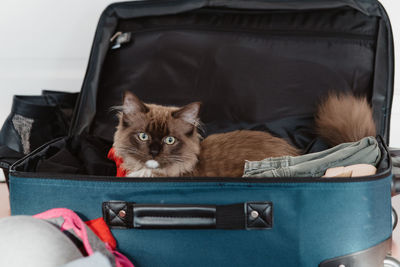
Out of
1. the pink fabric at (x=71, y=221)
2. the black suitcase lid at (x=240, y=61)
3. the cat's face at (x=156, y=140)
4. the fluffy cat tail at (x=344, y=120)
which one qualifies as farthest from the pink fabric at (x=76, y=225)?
the fluffy cat tail at (x=344, y=120)

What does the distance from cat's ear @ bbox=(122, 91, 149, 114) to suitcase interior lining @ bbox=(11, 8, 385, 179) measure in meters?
0.17

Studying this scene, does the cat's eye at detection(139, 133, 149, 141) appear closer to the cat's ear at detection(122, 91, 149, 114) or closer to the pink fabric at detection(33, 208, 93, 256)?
the cat's ear at detection(122, 91, 149, 114)

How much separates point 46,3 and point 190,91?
642 millimetres

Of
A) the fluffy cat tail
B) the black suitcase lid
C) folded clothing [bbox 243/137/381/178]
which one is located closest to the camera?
folded clothing [bbox 243/137/381/178]

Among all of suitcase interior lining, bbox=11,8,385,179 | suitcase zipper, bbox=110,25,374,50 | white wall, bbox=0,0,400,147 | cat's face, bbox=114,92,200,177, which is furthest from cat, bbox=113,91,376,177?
white wall, bbox=0,0,400,147

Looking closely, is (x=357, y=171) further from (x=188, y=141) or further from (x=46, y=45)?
(x=46, y=45)

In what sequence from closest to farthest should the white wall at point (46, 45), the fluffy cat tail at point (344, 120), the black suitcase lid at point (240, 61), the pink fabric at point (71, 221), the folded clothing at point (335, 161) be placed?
the pink fabric at point (71, 221), the folded clothing at point (335, 161), the fluffy cat tail at point (344, 120), the black suitcase lid at point (240, 61), the white wall at point (46, 45)

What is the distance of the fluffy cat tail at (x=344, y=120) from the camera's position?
33.4 inches

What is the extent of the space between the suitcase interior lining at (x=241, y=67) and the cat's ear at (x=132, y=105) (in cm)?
17

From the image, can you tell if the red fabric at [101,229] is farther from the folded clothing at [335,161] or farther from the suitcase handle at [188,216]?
the folded clothing at [335,161]

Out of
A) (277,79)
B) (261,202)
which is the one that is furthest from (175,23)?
(261,202)

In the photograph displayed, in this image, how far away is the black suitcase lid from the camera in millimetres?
1035

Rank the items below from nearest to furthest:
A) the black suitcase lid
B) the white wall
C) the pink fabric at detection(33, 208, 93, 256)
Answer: the pink fabric at detection(33, 208, 93, 256) → the black suitcase lid → the white wall

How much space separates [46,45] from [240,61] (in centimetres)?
75
